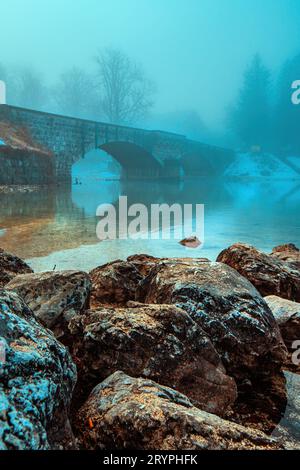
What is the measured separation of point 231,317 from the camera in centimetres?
283

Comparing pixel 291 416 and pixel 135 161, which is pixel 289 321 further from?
pixel 135 161

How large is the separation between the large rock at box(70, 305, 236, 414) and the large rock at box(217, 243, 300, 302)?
6.68 feet

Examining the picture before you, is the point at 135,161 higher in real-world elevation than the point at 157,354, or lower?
higher

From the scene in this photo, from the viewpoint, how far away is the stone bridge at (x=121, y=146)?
28.7 meters

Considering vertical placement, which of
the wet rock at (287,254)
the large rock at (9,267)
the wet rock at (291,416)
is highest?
the large rock at (9,267)

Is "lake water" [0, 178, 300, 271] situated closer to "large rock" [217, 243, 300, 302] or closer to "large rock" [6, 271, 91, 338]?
"large rock" [217, 243, 300, 302]

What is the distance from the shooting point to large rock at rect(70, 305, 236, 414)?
2299 mm

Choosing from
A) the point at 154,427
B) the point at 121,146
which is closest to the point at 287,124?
the point at 121,146

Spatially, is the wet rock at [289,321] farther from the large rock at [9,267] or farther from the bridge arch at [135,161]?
the bridge arch at [135,161]

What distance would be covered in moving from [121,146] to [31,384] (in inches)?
1655

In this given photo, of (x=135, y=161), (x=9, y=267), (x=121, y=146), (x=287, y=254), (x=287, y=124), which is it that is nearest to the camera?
(x=9, y=267)

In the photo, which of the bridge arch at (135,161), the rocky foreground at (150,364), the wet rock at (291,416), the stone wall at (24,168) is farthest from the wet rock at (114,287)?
the bridge arch at (135,161)

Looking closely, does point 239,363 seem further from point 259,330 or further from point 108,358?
point 108,358

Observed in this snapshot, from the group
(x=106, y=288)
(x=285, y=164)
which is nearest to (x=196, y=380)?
(x=106, y=288)
